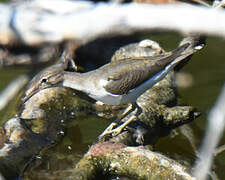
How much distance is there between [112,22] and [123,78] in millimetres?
3823

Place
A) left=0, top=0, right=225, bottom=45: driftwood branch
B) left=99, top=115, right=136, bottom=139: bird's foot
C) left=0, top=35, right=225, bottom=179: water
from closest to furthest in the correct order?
left=0, top=0, right=225, bottom=45: driftwood branch < left=99, top=115, right=136, bottom=139: bird's foot < left=0, top=35, right=225, bottom=179: water

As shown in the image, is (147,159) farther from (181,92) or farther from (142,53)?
(181,92)

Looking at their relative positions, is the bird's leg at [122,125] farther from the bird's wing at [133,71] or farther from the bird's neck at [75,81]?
Result: the bird's neck at [75,81]

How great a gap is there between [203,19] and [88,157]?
3.34m

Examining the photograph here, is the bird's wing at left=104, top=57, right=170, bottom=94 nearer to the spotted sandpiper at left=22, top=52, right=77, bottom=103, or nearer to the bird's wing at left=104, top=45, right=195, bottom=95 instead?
the bird's wing at left=104, top=45, right=195, bottom=95

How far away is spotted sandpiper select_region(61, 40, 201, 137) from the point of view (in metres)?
5.81

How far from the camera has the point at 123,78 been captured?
19.7 ft

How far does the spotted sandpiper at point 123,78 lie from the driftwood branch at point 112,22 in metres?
3.35

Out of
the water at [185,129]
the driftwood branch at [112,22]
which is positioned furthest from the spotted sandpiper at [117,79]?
the driftwood branch at [112,22]

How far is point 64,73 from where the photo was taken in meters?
5.95

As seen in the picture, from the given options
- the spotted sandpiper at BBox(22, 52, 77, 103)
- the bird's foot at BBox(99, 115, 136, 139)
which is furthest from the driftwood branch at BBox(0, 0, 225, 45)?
the bird's foot at BBox(99, 115, 136, 139)

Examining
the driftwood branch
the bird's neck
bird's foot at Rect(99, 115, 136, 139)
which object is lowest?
bird's foot at Rect(99, 115, 136, 139)

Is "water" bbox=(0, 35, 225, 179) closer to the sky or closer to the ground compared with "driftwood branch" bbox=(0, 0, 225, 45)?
closer to the ground

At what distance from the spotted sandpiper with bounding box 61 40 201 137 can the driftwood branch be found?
3346mm
